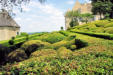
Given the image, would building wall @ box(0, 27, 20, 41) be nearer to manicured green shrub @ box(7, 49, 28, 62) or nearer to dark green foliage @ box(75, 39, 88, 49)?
manicured green shrub @ box(7, 49, 28, 62)

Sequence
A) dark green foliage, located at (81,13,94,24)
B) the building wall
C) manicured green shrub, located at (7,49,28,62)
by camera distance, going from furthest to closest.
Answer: dark green foliage, located at (81,13,94,24) < the building wall < manicured green shrub, located at (7,49,28,62)

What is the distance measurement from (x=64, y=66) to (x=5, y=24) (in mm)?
34047

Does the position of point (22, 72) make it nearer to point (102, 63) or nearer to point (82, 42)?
point (102, 63)

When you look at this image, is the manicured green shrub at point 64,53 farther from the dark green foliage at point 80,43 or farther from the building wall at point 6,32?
the building wall at point 6,32

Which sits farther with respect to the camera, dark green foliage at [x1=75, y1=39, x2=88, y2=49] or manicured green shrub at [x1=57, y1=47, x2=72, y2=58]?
dark green foliage at [x1=75, y1=39, x2=88, y2=49]

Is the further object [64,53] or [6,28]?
[6,28]

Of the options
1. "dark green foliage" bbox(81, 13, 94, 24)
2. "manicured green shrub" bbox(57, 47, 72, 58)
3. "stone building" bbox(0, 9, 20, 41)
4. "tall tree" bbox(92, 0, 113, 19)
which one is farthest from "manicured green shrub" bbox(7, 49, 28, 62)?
"dark green foliage" bbox(81, 13, 94, 24)

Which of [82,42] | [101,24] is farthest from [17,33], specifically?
[82,42]

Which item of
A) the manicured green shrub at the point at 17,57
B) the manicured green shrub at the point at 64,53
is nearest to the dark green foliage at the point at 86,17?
the manicured green shrub at the point at 17,57

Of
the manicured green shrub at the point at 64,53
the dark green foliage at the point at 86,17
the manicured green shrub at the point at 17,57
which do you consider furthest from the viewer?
the dark green foliage at the point at 86,17

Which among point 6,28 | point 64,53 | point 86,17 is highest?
point 86,17

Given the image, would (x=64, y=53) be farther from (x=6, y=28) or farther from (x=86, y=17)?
(x=86, y=17)

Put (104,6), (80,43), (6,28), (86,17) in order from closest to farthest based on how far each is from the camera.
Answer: (80,43) → (6,28) → (104,6) → (86,17)

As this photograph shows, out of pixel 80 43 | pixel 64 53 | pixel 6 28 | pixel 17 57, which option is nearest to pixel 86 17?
pixel 6 28
